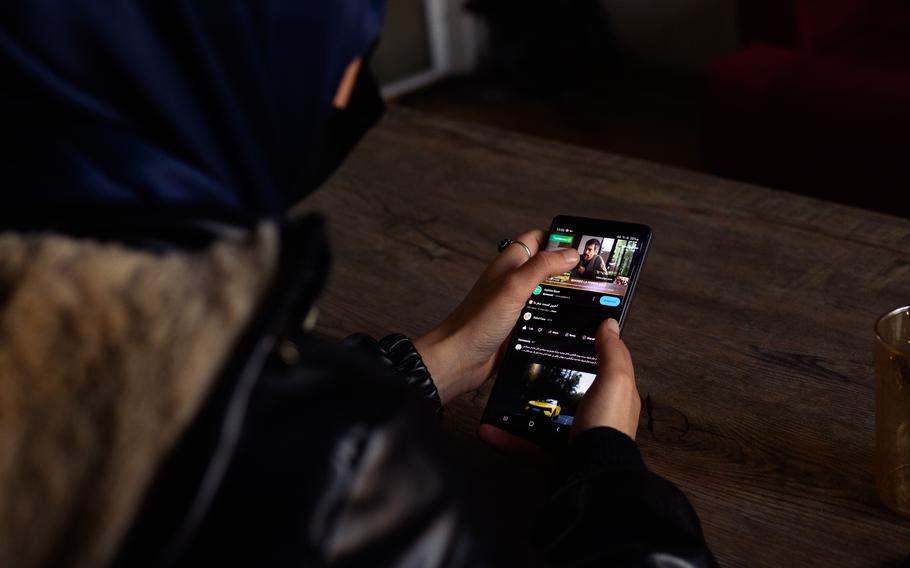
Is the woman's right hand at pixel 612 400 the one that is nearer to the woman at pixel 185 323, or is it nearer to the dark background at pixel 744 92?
the woman at pixel 185 323

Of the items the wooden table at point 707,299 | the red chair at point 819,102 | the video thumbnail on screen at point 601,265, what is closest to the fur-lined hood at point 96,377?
the wooden table at point 707,299

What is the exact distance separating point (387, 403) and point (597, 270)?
0.53m

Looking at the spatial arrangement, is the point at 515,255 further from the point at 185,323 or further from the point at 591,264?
the point at 185,323

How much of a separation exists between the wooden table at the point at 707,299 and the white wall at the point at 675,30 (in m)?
2.01

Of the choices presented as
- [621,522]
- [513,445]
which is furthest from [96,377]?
→ [513,445]

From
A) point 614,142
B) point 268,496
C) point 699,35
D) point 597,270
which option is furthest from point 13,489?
point 699,35

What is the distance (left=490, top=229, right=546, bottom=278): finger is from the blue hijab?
1.41 feet

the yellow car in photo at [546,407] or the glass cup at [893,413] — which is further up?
the glass cup at [893,413]

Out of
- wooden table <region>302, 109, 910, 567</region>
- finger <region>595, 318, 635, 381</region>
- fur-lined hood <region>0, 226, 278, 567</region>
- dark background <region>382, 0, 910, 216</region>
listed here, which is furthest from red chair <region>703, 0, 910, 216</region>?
fur-lined hood <region>0, 226, 278, 567</region>

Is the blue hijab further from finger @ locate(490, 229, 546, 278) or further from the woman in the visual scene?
finger @ locate(490, 229, 546, 278)

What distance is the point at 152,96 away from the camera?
45 centimetres

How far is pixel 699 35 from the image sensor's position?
10.3ft

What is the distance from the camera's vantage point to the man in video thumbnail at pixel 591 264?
0.89 metres

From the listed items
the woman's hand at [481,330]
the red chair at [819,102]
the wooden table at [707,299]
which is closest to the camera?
the wooden table at [707,299]
